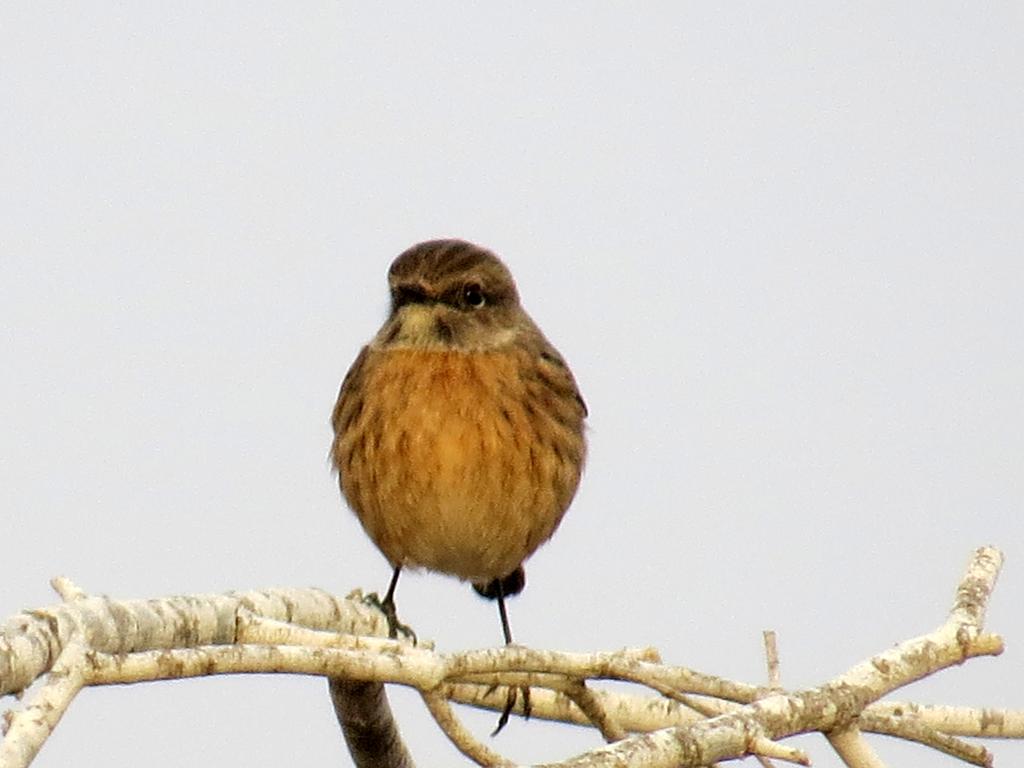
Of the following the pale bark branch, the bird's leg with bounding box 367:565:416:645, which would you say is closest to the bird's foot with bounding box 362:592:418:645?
the bird's leg with bounding box 367:565:416:645

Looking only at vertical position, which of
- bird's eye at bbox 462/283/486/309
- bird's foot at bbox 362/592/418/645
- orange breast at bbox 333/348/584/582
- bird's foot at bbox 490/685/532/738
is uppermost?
bird's eye at bbox 462/283/486/309

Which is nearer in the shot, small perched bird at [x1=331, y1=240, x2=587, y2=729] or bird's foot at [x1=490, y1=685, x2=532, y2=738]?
bird's foot at [x1=490, y1=685, x2=532, y2=738]

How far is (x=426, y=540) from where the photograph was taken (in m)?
6.62

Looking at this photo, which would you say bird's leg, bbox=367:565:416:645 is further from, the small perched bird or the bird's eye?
the bird's eye

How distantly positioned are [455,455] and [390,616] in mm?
582

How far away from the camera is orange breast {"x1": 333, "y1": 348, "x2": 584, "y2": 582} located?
6453 mm

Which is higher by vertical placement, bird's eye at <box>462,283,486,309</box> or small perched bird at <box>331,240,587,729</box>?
bird's eye at <box>462,283,486,309</box>

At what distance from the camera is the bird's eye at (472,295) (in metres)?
6.90

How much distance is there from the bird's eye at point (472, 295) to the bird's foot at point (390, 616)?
109 cm

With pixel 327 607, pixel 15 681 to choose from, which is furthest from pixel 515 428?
pixel 15 681

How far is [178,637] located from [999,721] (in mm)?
1978

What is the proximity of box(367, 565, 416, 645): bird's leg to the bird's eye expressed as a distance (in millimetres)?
1002

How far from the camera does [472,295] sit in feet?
22.7

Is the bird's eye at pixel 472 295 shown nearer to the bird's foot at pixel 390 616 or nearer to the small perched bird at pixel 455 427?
the small perched bird at pixel 455 427
